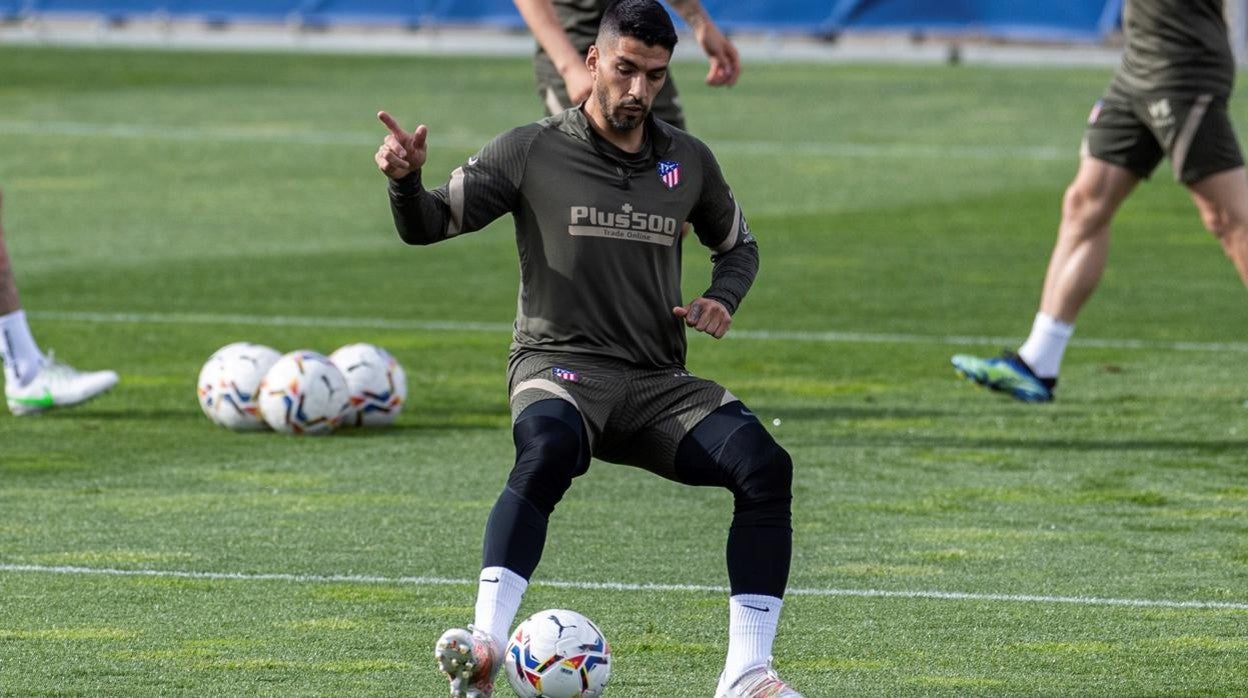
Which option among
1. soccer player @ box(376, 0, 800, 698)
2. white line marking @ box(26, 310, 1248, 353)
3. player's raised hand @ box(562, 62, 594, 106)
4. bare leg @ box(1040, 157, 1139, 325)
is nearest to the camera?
soccer player @ box(376, 0, 800, 698)

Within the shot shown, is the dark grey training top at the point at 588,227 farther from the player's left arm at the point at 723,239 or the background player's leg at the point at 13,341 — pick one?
the background player's leg at the point at 13,341

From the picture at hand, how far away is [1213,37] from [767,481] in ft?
17.5

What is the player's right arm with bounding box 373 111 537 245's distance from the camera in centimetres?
588

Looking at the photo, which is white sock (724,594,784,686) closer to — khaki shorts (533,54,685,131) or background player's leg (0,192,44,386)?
khaki shorts (533,54,685,131)

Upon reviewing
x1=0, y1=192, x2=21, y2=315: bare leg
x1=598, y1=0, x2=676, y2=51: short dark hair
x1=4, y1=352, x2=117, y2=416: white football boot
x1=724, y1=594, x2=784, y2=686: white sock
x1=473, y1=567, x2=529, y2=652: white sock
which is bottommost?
x1=4, y1=352, x2=117, y2=416: white football boot

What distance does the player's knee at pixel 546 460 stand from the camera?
19.2 ft

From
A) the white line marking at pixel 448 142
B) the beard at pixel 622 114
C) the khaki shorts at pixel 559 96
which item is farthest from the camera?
the white line marking at pixel 448 142

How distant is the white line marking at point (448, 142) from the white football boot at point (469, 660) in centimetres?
1749

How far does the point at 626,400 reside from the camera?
20.1ft

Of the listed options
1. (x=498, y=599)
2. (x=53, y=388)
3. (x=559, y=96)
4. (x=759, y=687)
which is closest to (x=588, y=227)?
(x=498, y=599)

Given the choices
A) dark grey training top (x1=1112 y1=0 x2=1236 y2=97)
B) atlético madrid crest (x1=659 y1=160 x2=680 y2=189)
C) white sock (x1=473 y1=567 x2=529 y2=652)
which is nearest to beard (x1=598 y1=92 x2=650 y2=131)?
atlético madrid crest (x1=659 y1=160 x2=680 y2=189)

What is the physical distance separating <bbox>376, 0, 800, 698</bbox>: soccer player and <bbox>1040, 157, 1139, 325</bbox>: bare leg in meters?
4.40

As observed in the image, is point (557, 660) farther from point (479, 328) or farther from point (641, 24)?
point (479, 328)

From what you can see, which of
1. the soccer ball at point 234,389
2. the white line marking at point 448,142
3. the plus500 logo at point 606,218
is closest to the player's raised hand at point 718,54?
the soccer ball at point 234,389
